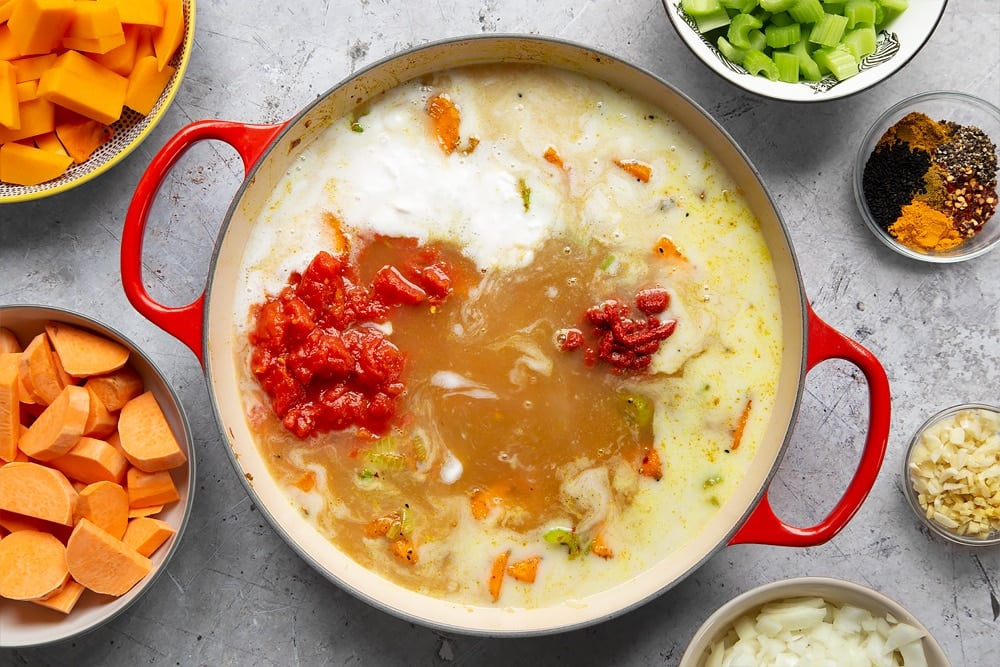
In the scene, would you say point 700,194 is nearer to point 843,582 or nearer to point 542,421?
point 542,421

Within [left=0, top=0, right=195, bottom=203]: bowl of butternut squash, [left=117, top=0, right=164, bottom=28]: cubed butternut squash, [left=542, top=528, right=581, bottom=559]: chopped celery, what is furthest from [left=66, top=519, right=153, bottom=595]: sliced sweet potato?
[left=117, top=0, right=164, bottom=28]: cubed butternut squash

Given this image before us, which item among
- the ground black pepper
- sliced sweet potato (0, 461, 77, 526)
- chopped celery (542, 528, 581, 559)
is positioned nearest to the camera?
sliced sweet potato (0, 461, 77, 526)

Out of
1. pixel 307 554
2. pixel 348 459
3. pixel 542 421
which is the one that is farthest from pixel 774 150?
pixel 307 554

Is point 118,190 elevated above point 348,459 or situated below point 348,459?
above

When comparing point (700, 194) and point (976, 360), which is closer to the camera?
point (700, 194)

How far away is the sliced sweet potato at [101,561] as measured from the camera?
211cm

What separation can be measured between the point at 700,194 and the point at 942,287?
0.80 meters

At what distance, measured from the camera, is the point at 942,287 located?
95.5 inches

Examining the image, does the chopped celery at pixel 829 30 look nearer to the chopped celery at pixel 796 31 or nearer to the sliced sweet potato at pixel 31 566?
the chopped celery at pixel 796 31

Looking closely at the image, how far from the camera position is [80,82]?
2.23m

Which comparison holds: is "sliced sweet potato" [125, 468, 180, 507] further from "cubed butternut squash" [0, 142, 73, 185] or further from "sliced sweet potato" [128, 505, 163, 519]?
"cubed butternut squash" [0, 142, 73, 185]

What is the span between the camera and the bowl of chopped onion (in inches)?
85.9

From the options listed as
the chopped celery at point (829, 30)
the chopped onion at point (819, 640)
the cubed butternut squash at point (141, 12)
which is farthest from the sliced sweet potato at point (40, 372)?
the chopped celery at point (829, 30)

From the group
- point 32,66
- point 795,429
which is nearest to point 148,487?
point 32,66
